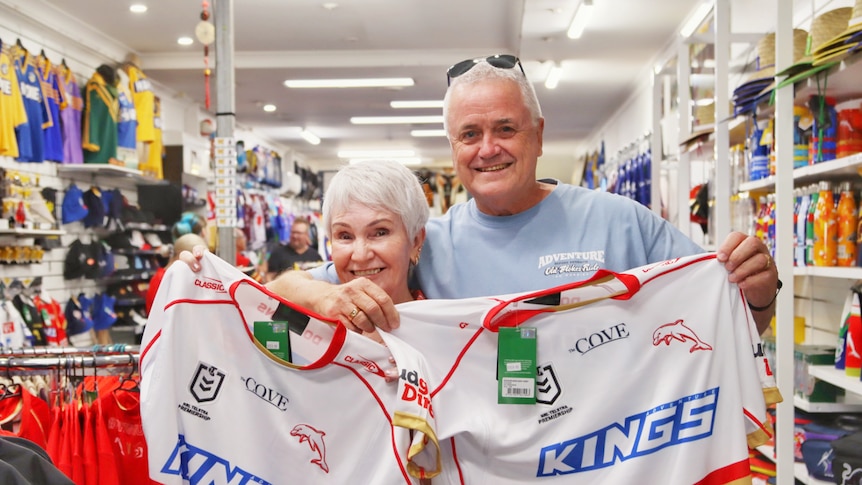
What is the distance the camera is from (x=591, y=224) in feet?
6.84

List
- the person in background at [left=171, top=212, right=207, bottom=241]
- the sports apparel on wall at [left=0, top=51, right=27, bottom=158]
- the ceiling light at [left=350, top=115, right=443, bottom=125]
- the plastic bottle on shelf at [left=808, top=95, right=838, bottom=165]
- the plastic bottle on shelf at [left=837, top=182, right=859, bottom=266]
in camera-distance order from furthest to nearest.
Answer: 1. the ceiling light at [left=350, top=115, right=443, bottom=125]
2. the person in background at [left=171, top=212, right=207, bottom=241]
3. the sports apparel on wall at [left=0, top=51, right=27, bottom=158]
4. the plastic bottle on shelf at [left=808, top=95, right=838, bottom=165]
5. the plastic bottle on shelf at [left=837, top=182, right=859, bottom=266]

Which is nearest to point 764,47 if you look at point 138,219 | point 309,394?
point 309,394

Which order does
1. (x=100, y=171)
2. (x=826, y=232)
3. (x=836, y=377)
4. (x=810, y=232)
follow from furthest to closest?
(x=100, y=171) → (x=810, y=232) → (x=826, y=232) → (x=836, y=377)

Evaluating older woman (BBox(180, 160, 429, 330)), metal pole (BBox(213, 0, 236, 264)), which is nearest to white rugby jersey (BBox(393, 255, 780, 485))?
older woman (BBox(180, 160, 429, 330))

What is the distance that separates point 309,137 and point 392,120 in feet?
8.41

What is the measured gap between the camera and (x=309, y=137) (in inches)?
591

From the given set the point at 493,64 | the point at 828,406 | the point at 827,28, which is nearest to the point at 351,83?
the point at 827,28

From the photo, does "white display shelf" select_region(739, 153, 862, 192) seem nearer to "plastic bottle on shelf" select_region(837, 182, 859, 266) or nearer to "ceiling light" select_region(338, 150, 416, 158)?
"plastic bottle on shelf" select_region(837, 182, 859, 266)

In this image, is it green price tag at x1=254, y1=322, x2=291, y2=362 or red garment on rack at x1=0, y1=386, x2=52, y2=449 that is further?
red garment on rack at x1=0, y1=386, x2=52, y2=449

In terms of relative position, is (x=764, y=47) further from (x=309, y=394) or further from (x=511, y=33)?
(x=511, y=33)

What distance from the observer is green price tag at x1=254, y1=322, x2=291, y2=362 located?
5.61ft

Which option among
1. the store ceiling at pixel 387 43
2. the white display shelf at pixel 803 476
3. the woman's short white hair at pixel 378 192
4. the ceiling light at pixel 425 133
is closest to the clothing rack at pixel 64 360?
the woman's short white hair at pixel 378 192

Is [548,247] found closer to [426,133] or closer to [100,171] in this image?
[100,171]

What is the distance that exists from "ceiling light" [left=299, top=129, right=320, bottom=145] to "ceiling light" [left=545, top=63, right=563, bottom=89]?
6.08 m
